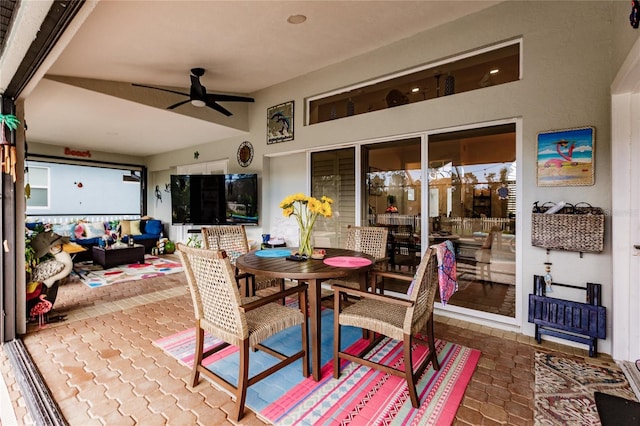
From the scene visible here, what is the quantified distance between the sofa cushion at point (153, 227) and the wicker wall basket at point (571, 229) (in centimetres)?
779

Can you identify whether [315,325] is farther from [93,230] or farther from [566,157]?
[93,230]

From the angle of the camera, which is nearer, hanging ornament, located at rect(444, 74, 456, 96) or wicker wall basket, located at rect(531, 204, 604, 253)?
wicker wall basket, located at rect(531, 204, 604, 253)

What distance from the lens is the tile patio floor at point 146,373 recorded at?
1.80 meters

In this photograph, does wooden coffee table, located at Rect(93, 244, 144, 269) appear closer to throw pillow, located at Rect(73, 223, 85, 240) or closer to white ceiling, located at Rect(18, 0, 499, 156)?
throw pillow, located at Rect(73, 223, 85, 240)

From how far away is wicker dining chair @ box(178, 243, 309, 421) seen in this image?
1765 millimetres

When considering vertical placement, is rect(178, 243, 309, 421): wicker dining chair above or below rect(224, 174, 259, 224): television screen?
below

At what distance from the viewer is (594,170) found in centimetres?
253

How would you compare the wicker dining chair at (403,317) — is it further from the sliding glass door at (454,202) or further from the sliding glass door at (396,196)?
the sliding glass door at (396,196)

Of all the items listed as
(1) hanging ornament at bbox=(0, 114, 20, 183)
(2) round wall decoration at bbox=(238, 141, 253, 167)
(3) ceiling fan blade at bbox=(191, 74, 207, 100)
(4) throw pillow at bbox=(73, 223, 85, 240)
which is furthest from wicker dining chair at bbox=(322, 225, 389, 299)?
(4) throw pillow at bbox=(73, 223, 85, 240)

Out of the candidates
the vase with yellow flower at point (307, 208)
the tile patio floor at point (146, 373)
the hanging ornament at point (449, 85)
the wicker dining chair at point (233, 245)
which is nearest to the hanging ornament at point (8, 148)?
the tile patio floor at point (146, 373)

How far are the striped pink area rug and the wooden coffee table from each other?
4.05 meters

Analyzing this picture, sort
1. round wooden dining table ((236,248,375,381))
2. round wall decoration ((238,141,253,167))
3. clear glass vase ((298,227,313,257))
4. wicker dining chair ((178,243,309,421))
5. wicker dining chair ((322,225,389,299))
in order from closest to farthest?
wicker dining chair ((178,243,309,421)) → round wooden dining table ((236,248,375,381)) → clear glass vase ((298,227,313,257)) → wicker dining chair ((322,225,389,299)) → round wall decoration ((238,141,253,167))

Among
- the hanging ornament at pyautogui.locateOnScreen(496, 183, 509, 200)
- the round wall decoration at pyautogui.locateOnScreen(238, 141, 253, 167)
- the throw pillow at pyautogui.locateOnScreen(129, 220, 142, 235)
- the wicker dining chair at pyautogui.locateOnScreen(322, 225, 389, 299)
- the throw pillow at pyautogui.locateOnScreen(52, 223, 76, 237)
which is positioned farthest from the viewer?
the throw pillow at pyautogui.locateOnScreen(129, 220, 142, 235)

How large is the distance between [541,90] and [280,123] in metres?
3.45
